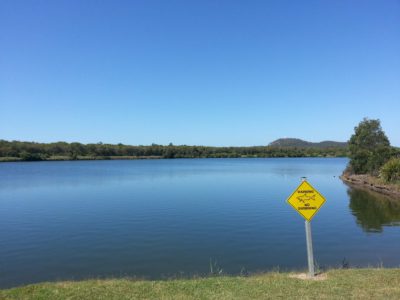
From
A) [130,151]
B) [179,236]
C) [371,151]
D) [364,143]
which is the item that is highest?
[130,151]

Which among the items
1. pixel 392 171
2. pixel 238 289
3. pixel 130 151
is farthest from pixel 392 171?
pixel 130 151

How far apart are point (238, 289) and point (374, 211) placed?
20.0 metres

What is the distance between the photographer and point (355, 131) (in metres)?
52.7

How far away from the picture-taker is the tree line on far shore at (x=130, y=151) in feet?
439

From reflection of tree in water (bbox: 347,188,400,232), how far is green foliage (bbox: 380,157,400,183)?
2.96m

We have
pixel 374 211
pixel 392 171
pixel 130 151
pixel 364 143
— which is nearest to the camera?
pixel 374 211

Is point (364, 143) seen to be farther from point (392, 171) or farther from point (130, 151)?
point (130, 151)

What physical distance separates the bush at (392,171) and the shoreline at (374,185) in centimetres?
77

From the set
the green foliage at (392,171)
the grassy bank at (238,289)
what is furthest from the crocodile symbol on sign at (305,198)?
the green foliage at (392,171)

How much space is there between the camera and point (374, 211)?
24.2 metres

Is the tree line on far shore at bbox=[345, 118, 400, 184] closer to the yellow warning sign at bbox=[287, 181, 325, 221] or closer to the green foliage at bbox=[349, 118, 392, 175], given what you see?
the green foliage at bbox=[349, 118, 392, 175]

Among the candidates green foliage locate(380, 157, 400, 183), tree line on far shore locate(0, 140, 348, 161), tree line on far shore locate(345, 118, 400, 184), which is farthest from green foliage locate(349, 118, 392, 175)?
tree line on far shore locate(0, 140, 348, 161)

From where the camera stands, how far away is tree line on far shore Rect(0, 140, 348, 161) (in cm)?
13375

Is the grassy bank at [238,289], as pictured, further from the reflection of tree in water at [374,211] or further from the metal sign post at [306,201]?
the reflection of tree in water at [374,211]
